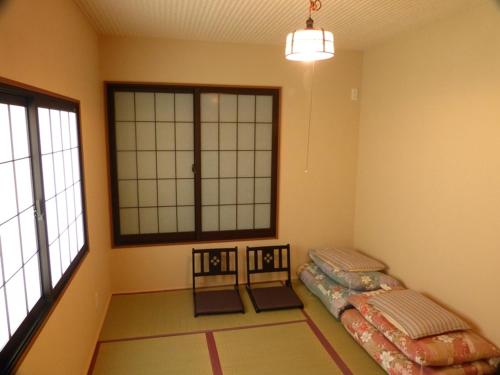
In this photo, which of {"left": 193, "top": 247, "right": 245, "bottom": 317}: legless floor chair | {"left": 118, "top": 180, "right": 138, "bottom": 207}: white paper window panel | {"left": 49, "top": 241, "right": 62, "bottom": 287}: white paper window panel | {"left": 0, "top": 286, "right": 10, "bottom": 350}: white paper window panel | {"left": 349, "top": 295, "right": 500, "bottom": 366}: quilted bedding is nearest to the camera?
{"left": 0, "top": 286, "right": 10, "bottom": 350}: white paper window panel

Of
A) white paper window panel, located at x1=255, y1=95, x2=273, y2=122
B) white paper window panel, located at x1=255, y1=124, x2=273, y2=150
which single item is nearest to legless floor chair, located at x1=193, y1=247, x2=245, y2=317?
white paper window panel, located at x1=255, y1=124, x2=273, y2=150

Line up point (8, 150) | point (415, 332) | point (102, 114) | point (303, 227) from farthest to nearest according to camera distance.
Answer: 1. point (303, 227)
2. point (102, 114)
3. point (415, 332)
4. point (8, 150)

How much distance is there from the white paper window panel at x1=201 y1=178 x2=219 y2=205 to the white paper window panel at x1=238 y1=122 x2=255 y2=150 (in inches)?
19.5

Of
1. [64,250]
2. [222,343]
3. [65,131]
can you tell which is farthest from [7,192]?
[222,343]

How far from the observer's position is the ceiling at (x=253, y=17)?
106 inches

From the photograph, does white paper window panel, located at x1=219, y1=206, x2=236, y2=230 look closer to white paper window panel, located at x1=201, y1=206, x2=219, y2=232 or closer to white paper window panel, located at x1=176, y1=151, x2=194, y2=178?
white paper window panel, located at x1=201, y1=206, x2=219, y2=232

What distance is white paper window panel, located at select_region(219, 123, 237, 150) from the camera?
401 centimetres

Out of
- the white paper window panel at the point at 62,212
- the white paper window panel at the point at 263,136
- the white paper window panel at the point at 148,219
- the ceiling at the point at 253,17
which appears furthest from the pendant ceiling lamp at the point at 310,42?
the white paper window panel at the point at 148,219

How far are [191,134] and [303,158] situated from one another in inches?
50.6

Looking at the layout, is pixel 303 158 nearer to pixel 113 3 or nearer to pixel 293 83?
pixel 293 83

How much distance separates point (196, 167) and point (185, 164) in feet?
0.42

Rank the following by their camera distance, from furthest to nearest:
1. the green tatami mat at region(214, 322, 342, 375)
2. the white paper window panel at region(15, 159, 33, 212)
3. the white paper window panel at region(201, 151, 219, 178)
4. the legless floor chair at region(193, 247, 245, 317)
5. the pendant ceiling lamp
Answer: the white paper window panel at region(201, 151, 219, 178), the legless floor chair at region(193, 247, 245, 317), the green tatami mat at region(214, 322, 342, 375), the pendant ceiling lamp, the white paper window panel at region(15, 159, 33, 212)

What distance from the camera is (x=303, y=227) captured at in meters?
4.30

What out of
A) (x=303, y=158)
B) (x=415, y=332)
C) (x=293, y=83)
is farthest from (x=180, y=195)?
(x=415, y=332)
